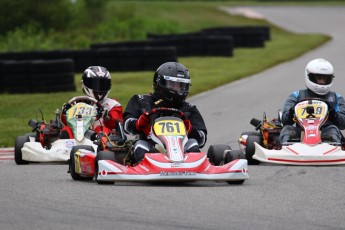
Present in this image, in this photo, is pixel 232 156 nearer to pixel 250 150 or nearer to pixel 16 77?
pixel 250 150

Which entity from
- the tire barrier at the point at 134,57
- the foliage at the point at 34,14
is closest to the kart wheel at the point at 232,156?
the tire barrier at the point at 134,57

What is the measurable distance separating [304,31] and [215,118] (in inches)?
1255

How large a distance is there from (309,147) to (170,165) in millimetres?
2640

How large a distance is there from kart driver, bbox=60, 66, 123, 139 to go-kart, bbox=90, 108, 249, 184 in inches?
105

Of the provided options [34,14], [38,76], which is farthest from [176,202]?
[34,14]

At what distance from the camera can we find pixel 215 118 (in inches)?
714

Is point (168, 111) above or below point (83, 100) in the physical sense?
above

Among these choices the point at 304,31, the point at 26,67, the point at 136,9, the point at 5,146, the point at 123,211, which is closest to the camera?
the point at 123,211

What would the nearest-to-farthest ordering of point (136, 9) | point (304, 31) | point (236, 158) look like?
point (236, 158), point (304, 31), point (136, 9)

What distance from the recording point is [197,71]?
28703 mm

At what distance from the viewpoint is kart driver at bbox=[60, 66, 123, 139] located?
1290cm

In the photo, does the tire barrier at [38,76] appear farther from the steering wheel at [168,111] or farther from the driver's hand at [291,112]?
the steering wheel at [168,111]

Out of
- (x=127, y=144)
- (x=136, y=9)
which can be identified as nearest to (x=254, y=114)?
(x=127, y=144)

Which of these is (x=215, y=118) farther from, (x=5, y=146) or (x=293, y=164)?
(x=293, y=164)
